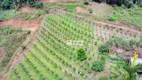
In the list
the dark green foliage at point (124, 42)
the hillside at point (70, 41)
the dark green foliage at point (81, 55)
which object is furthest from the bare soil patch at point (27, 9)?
the dark green foliage at point (81, 55)

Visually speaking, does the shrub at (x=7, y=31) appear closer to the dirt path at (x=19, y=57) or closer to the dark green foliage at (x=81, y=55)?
the dirt path at (x=19, y=57)

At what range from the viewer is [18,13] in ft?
139

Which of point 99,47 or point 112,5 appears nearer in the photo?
point 99,47

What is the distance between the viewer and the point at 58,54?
2833cm

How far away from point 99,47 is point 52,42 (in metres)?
5.27

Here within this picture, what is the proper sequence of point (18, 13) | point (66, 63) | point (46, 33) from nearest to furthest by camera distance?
point (66, 63), point (46, 33), point (18, 13)

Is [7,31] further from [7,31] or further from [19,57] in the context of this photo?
[19,57]

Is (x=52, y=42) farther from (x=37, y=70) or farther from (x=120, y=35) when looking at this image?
(x=120, y=35)

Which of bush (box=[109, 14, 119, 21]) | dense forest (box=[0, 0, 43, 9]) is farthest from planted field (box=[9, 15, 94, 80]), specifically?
dense forest (box=[0, 0, 43, 9])

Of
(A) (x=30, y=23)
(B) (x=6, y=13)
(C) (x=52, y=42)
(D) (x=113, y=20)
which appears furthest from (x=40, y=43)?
(B) (x=6, y=13)

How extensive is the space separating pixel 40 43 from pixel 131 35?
373 inches

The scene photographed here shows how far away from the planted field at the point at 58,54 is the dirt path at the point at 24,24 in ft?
8.44

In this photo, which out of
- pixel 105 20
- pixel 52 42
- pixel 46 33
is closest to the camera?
pixel 52 42

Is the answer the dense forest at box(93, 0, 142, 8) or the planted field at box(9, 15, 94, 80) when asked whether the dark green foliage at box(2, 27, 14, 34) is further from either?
the dense forest at box(93, 0, 142, 8)
